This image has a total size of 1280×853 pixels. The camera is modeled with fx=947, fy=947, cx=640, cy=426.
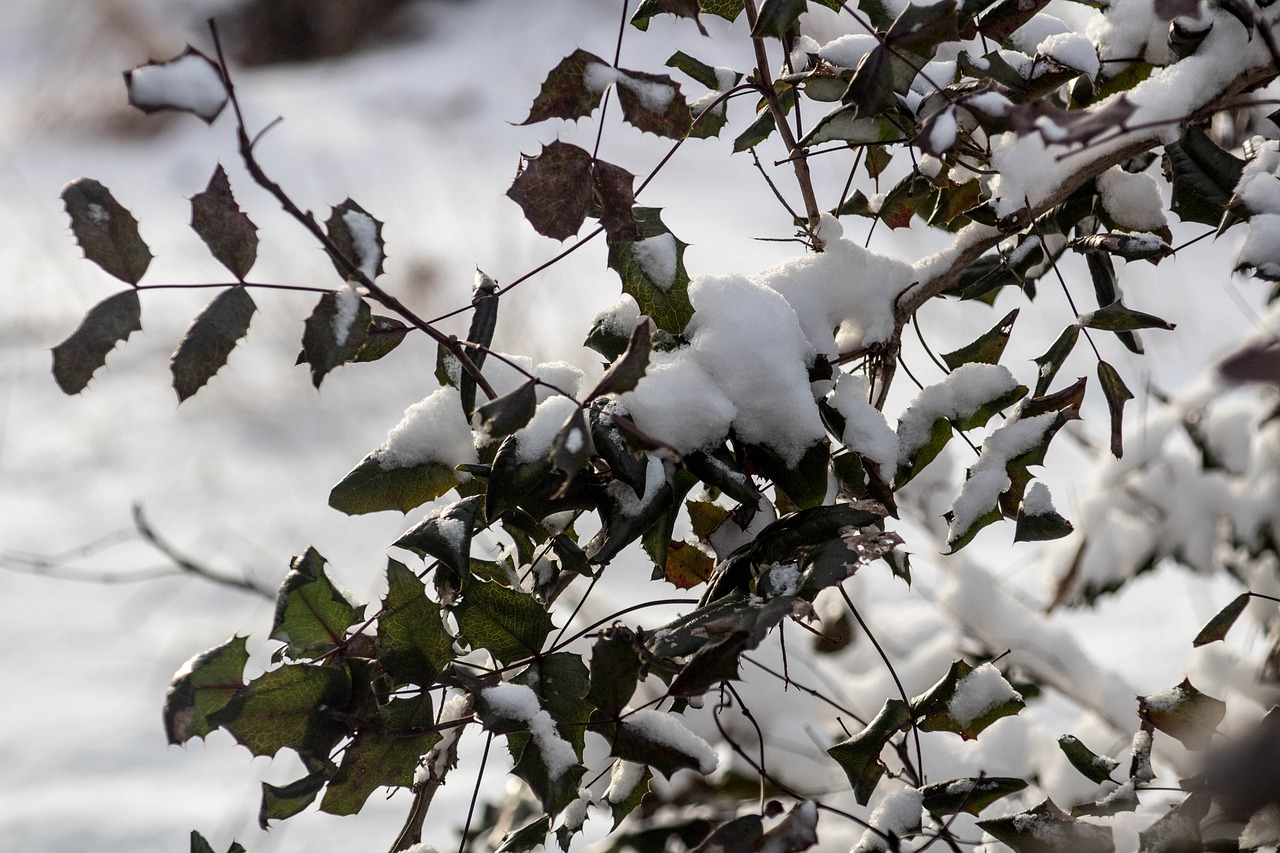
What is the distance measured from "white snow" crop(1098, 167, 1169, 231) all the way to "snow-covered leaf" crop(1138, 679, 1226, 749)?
0.27m

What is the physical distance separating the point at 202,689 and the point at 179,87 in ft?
0.79

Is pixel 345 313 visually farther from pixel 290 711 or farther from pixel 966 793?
pixel 966 793

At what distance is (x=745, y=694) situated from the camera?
1385 millimetres

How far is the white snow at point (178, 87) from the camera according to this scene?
13.6 inches

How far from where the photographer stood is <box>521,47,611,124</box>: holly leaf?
0.44 metres

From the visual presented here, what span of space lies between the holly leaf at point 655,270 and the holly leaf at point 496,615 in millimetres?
150

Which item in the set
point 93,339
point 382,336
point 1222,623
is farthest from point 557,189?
point 1222,623

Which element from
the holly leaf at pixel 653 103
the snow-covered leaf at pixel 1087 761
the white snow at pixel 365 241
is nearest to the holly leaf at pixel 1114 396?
the snow-covered leaf at pixel 1087 761

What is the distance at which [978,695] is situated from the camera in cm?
48

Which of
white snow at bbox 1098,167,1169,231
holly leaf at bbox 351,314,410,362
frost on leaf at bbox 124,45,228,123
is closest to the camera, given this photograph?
frost on leaf at bbox 124,45,228,123

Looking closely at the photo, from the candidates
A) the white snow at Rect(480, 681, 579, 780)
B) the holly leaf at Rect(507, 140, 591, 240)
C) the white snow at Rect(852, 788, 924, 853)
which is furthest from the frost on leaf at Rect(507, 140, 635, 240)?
the white snow at Rect(852, 788, 924, 853)

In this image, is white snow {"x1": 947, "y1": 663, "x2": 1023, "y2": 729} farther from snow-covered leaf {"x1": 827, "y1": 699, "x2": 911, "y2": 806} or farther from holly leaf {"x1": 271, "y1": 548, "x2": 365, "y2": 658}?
holly leaf {"x1": 271, "y1": 548, "x2": 365, "y2": 658}

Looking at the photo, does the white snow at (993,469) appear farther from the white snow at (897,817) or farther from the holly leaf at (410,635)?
the holly leaf at (410,635)

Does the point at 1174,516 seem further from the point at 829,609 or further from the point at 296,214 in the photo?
the point at 296,214
